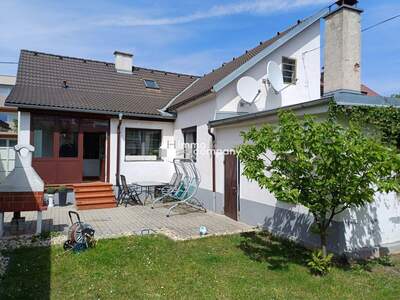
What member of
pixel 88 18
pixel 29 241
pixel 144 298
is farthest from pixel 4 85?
pixel 144 298

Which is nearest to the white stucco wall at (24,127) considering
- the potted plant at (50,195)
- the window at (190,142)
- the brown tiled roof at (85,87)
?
the brown tiled roof at (85,87)

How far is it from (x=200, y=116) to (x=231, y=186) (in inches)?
127

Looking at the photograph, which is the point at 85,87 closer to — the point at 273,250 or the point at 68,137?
the point at 68,137

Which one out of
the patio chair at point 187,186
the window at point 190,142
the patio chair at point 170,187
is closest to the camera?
the patio chair at point 187,186

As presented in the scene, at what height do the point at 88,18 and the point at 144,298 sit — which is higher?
the point at 88,18

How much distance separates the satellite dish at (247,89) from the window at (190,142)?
2525 mm

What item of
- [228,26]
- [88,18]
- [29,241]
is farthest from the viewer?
[228,26]

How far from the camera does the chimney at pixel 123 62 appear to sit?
1596 cm

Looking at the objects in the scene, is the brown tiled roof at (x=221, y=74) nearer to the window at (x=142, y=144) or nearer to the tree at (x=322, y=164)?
the window at (x=142, y=144)

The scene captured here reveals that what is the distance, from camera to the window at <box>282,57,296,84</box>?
12016 mm

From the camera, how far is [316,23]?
12320mm

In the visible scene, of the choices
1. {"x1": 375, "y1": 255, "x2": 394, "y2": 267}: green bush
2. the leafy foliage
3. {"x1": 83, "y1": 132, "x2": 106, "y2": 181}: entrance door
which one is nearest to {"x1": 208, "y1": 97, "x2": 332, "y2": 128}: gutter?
the leafy foliage

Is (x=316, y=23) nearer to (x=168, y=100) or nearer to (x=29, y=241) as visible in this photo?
(x=168, y=100)

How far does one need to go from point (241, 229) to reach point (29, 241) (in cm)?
512
